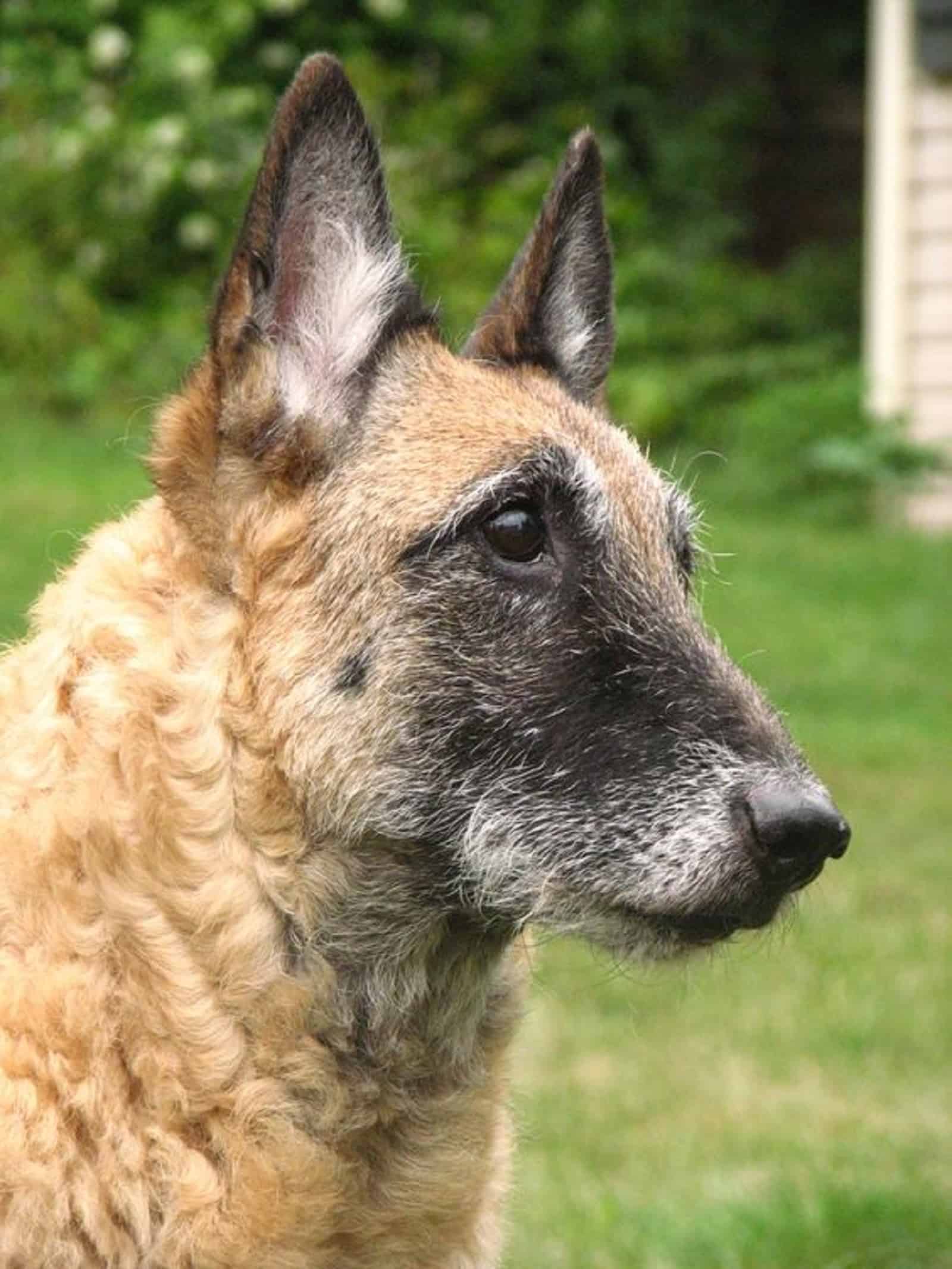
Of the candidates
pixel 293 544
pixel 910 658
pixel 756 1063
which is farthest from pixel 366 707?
pixel 910 658

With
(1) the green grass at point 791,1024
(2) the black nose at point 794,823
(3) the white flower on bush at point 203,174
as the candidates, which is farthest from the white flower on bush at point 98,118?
(2) the black nose at point 794,823

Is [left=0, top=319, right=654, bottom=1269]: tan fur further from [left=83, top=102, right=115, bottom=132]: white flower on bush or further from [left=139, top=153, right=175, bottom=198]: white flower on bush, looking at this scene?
[left=83, top=102, right=115, bottom=132]: white flower on bush

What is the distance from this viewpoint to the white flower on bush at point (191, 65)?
14414 millimetres

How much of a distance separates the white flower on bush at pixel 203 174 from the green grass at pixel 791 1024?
8.49ft

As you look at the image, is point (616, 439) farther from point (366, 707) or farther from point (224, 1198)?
point (224, 1198)

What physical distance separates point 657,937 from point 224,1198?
0.84 meters

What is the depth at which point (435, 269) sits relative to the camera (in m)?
14.6

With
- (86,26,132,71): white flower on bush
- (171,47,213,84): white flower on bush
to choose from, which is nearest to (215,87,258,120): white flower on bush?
(171,47,213,84): white flower on bush

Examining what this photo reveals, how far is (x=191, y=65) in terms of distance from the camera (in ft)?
47.2

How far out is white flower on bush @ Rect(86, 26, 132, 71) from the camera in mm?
14719

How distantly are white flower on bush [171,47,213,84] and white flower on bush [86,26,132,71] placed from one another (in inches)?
19.1

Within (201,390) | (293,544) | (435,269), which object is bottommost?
(293,544)

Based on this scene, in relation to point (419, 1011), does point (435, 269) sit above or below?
above

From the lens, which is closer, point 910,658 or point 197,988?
point 197,988
